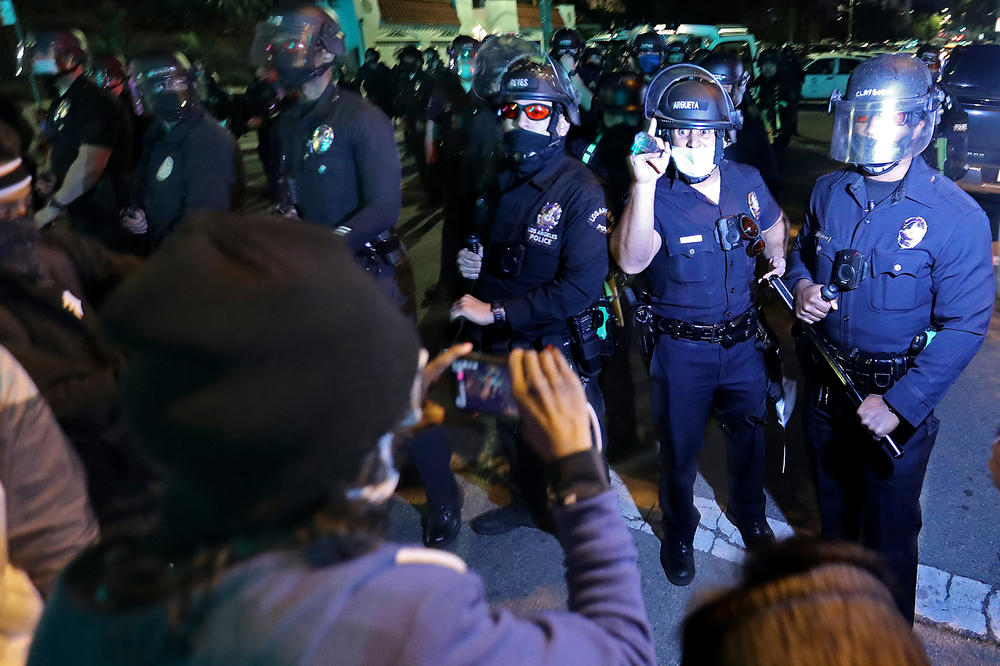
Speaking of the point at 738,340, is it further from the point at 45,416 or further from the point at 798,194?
the point at 798,194

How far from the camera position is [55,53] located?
4.94m

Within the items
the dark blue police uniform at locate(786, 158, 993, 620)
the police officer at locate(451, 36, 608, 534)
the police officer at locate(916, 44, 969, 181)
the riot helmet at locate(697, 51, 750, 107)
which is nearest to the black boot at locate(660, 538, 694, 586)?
the dark blue police uniform at locate(786, 158, 993, 620)

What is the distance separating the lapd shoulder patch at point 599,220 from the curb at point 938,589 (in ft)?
4.54

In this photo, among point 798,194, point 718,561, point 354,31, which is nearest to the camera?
point 718,561

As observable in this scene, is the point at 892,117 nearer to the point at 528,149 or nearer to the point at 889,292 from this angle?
the point at 889,292

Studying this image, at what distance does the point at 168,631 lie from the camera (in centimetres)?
81

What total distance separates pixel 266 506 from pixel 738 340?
8.13 feet

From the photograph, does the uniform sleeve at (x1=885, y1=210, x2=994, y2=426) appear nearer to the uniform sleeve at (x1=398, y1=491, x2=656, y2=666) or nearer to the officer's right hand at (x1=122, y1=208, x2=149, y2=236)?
the uniform sleeve at (x1=398, y1=491, x2=656, y2=666)

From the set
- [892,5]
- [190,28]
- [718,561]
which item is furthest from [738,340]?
[892,5]

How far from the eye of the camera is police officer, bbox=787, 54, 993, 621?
2383 millimetres

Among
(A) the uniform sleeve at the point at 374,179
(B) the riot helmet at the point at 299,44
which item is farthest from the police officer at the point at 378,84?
(A) the uniform sleeve at the point at 374,179

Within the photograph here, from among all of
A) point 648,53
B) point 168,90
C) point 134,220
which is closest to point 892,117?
point 168,90

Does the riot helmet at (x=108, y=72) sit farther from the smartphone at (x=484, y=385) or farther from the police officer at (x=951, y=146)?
the police officer at (x=951, y=146)

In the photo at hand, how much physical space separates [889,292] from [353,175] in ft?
8.02
